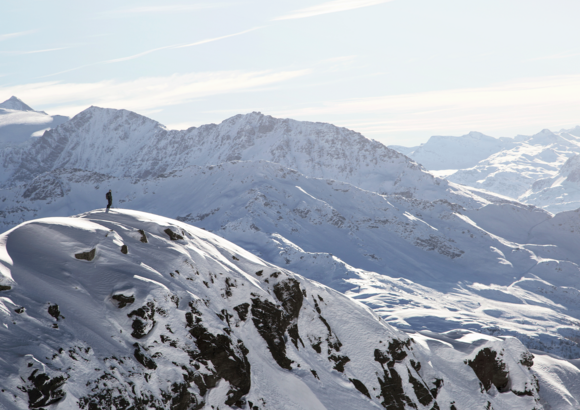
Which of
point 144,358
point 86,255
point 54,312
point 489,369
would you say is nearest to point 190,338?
point 144,358

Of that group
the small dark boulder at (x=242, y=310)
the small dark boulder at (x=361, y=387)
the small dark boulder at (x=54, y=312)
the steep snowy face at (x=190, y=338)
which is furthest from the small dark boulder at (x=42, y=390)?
the small dark boulder at (x=361, y=387)

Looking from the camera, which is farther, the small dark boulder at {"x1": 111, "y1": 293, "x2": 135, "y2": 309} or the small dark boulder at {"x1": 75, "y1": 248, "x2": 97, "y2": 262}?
the small dark boulder at {"x1": 75, "y1": 248, "x2": 97, "y2": 262}

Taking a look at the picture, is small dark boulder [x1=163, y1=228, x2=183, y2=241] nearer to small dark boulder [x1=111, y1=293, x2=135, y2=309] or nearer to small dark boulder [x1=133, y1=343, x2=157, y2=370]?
small dark boulder [x1=111, y1=293, x2=135, y2=309]

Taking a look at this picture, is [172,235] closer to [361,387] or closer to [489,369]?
[361,387]

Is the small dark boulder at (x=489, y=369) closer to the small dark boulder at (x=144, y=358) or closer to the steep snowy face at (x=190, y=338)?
the steep snowy face at (x=190, y=338)

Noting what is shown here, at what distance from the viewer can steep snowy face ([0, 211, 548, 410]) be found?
35.0 meters

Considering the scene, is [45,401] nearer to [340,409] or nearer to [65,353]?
[65,353]

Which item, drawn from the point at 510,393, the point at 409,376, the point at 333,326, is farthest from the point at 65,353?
the point at 510,393

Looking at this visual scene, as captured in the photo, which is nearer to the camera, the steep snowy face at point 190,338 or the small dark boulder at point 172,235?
the steep snowy face at point 190,338

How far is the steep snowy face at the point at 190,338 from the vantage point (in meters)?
35.0

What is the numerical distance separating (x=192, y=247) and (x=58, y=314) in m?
16.1

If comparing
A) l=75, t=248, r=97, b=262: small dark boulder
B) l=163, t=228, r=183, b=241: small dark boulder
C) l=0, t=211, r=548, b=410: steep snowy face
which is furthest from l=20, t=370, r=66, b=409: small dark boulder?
l=163, t=228, r=183, b=241: small dark boulder

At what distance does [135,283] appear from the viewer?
1642 inches

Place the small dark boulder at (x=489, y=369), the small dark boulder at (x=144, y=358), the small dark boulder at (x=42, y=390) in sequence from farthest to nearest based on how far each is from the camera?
the small dark boulder at (x=489, y=369) < the small dark boulder at (x=144, y=358) < the small dark boulder at (x=42, y=390)
